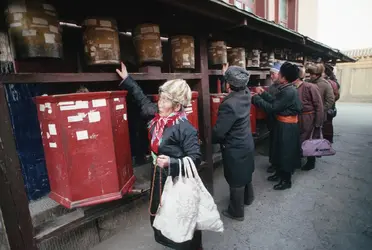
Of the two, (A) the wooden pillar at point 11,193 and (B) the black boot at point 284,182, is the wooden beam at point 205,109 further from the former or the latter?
(A) the wooden pillar at point 11,193

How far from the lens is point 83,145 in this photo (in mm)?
1855

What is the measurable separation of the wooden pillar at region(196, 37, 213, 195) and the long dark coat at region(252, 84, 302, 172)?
0.78 m

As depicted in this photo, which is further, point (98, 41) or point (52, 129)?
point (98, 41)

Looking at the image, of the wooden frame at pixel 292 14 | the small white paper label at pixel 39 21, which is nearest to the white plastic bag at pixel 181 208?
the small white paper label at pixel 39 21

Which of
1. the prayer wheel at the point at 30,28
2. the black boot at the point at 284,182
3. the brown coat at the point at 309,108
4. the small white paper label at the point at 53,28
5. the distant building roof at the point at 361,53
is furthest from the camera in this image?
the distant building roof at the point at 361,53

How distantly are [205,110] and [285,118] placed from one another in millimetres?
1254

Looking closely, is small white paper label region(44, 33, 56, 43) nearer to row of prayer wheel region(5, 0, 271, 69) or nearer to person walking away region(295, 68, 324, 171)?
row of prayer wheel region(5, 0, 271, 69)

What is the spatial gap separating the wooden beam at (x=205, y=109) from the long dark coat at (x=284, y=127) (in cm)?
78

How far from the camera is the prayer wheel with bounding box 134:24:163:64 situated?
92.8 inches

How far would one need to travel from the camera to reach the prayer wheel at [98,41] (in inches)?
77.5

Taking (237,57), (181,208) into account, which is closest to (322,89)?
(237,57)

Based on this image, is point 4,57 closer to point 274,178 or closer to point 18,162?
point 18,162

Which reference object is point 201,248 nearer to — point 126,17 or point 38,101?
point 38,101

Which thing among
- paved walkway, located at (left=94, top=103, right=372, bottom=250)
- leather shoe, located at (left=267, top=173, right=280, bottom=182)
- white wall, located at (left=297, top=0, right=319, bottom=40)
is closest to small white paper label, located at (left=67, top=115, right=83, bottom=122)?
paved walkway, located at (left=94, top=103, right=372, bottom=250)
